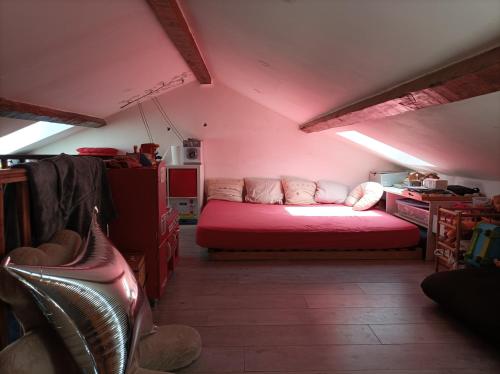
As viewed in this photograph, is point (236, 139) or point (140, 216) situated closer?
point (140, 216)

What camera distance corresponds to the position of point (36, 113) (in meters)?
2.86

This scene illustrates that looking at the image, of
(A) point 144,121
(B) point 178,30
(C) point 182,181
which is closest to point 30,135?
(A) point 144,121

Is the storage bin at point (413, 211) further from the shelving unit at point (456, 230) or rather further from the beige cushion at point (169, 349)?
the beige cushion at point (169, 349)

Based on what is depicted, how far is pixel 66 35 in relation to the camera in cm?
198

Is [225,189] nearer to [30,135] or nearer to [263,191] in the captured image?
[263,191]

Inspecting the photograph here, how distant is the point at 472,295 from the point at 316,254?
147 cm

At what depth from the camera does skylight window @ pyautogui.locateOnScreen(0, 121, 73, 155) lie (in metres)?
4.23

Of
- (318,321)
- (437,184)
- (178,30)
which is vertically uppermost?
(178,30)

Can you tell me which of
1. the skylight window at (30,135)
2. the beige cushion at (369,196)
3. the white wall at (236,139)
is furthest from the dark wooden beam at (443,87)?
the skylight window at (30,135)

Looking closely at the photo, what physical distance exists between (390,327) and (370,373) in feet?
1.64

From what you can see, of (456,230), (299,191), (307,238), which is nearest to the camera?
(456,230)

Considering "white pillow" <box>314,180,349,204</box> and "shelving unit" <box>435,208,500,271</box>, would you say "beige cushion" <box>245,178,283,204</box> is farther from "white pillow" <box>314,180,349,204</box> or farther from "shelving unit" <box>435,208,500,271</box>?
"shelving unit" <box>435,208,500,271</box>

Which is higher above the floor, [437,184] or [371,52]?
[371,52]

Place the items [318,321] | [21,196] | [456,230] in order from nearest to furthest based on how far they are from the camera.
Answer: [21,196]
[318,321]
[456,230]
